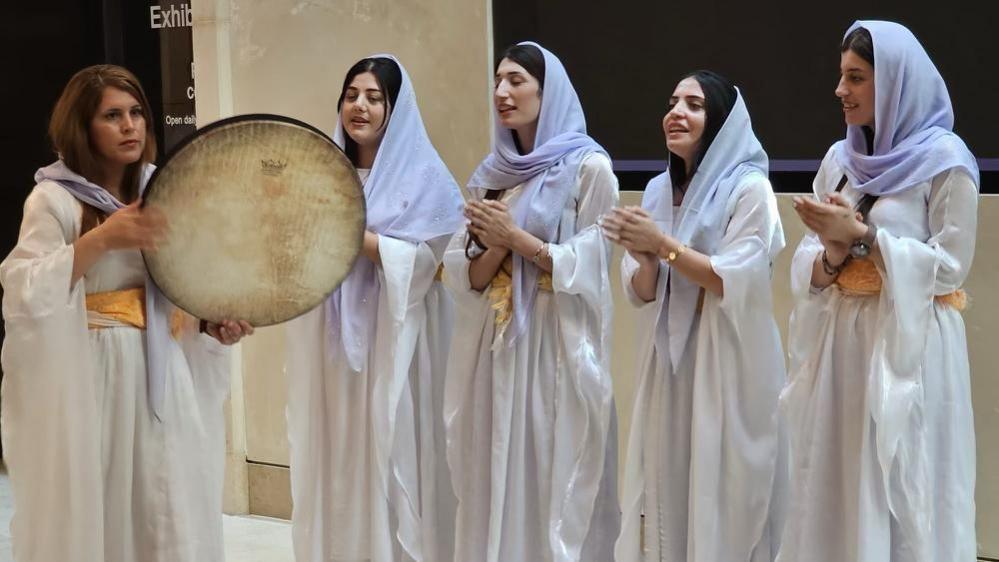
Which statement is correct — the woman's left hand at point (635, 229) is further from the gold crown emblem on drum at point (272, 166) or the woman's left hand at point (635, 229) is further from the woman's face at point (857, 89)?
the gold crown emblem on drum at point (272, 166)

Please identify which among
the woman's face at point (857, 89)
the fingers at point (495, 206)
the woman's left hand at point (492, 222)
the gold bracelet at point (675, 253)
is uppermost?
the woman's face at point (857, 89)

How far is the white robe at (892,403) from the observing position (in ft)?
12.2

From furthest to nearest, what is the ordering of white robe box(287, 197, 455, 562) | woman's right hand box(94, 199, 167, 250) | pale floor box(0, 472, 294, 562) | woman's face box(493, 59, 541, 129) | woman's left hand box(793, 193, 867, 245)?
pale floor box(0, 472, 294, 562) < white robe box(287, 197, 455, 562) < woman's face box(493, 59, 541, 129) < woman's left hand box(793, 193, 867, 245) < woman's right hand box(94, 199, 167, 250)

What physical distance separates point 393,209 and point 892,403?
1.81 m

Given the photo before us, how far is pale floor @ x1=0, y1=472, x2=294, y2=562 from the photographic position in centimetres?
556

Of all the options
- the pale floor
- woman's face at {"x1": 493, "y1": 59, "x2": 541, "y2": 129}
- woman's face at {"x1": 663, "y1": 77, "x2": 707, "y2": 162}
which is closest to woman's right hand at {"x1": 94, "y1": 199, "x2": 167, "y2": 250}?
woman's face at {"x1": 493, "y1": 59, "x2": 541, "y2": 129}

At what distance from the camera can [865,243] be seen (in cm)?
376

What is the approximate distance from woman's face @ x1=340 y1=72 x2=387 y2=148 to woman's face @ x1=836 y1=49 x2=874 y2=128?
1.59 m

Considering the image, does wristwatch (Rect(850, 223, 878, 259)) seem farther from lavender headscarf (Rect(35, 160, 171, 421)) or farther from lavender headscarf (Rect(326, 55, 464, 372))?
lavender headscarf (Rect(35, 160, 171, 421))

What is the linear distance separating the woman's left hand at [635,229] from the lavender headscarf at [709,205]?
0.15m

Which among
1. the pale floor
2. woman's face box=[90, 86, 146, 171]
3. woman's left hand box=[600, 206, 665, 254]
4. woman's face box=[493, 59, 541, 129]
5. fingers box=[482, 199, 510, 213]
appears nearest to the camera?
woman's face box=[90, 86, 146, 171]

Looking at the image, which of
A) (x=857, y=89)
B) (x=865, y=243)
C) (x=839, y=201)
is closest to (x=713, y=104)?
(x=857, y=89)

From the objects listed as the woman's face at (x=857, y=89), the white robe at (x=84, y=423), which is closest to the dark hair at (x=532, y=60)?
the woman's face at (x=857, y=89)

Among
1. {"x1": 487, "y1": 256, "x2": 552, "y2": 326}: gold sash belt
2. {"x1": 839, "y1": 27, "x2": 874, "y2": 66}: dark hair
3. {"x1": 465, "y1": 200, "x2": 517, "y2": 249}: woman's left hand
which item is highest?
{"x1": 839, "y1": 27, "x2": 874, "y2": 66}: dark hair
